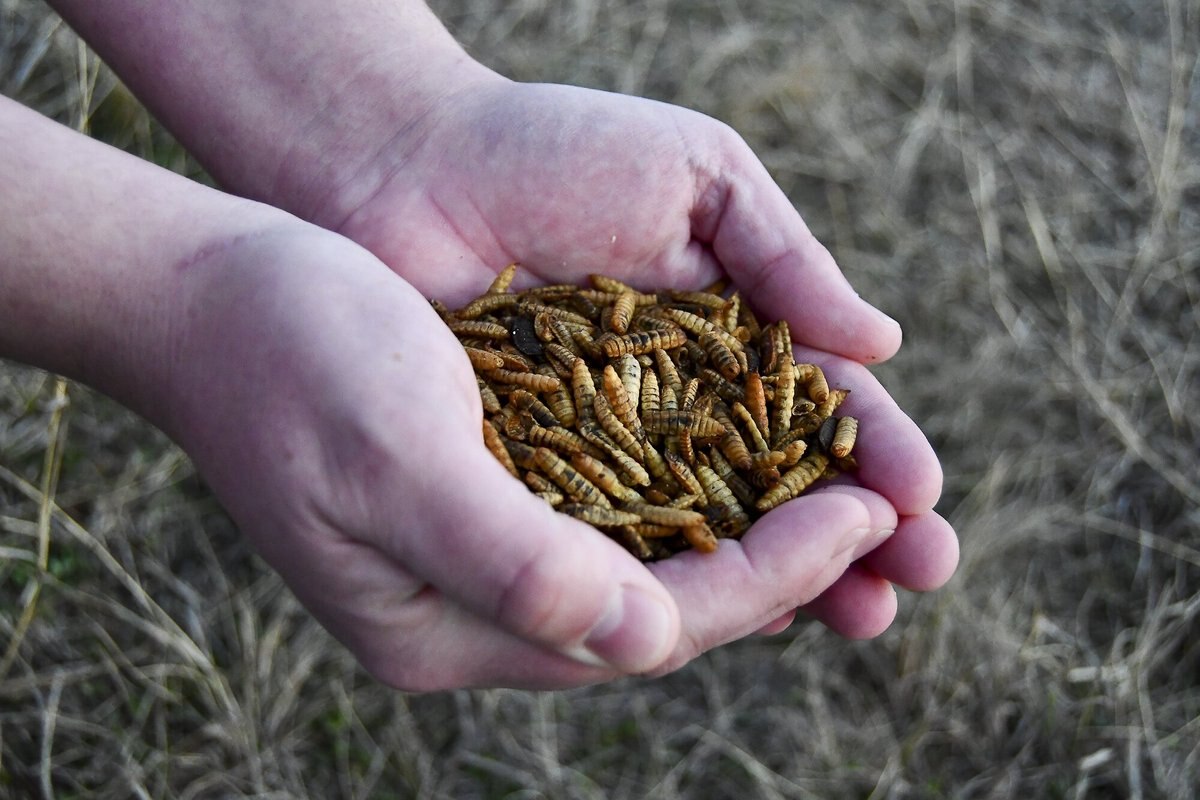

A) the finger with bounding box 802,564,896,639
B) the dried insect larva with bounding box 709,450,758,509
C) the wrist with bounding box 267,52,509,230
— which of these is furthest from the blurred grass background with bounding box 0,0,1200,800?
the dried insect larva with bounding box 709,450,758,509

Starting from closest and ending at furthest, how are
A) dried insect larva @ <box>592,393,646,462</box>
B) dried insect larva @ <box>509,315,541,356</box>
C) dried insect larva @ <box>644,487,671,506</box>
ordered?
dried insect larva @ <box>644,487,671,506</box> → dried insect larva @ <box>592,393,646,462</box> → dried insect larva @ <box>509,315,541,356</box>

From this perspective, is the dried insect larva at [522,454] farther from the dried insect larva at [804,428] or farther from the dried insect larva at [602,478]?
the dried insect larva at [804,428]

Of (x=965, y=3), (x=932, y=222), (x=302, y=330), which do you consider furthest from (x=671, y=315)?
(x=965, y=3)

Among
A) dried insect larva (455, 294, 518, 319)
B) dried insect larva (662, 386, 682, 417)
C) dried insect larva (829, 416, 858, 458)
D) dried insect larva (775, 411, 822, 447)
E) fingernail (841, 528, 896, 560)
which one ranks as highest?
dried insect larva (455, 294, 518, 319)

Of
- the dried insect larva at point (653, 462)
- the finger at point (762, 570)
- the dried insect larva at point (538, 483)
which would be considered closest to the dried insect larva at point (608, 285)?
the dried insect larva at point (653, 462)

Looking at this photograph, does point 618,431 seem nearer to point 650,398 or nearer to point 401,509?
point 650,398

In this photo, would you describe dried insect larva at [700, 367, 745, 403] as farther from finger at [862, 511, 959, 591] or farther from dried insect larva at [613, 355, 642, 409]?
finger at [862, 511, 959, 591]

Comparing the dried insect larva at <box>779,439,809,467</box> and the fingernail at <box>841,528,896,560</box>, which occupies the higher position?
the dried insect larva at <box>779,439,809,467</box>
